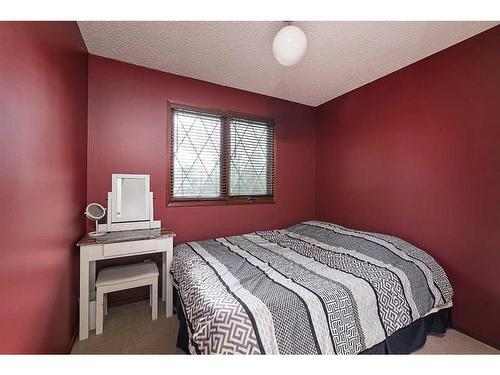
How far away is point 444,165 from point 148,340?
9.19 ft

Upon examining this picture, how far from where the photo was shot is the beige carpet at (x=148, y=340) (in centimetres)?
157

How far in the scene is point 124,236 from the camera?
187 cm

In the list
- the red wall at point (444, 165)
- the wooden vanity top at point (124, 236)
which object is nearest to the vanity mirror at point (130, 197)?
the wooden vanity top at point (124, 236)

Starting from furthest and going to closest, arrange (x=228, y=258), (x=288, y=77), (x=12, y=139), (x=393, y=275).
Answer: (x=288, y=77)
(x=228, y=258)
(x=393, y=275)
(x=12, y=139)

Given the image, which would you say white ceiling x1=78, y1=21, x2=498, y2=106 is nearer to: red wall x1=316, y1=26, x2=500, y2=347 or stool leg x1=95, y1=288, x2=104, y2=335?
red wall x1=316, y1=26, x2=500, y2=347

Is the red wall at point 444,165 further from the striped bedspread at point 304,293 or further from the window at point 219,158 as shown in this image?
the window at point 219,158

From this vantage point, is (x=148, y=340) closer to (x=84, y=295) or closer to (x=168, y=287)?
(x=168, y=287)

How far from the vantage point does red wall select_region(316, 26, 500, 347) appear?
1653 millimetres

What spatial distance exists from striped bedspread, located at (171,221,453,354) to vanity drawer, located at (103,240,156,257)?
247 mm

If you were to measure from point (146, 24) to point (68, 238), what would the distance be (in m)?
1.67

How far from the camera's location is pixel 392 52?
195 cm

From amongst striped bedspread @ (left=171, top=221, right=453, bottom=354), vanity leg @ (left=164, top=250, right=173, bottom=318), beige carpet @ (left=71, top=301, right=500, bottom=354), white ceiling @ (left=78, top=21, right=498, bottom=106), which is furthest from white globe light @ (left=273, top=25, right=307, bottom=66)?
beige carpet @ (left=71, top=301, right=500, bottom=354)
